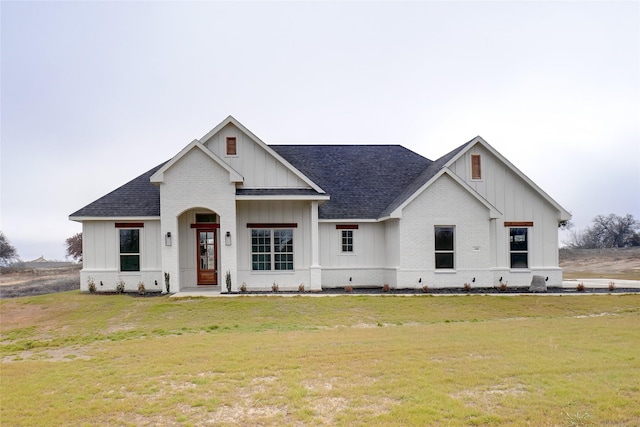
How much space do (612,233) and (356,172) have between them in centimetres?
6209

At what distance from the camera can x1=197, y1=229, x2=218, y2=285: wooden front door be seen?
1994cm

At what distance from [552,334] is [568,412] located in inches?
211

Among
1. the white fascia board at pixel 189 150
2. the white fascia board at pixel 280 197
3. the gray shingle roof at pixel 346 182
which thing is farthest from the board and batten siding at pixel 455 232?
the white fascia board at pixel 189 150

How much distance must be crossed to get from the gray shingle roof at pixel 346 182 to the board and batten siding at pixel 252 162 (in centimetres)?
48

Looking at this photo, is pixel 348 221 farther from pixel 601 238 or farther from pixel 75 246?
pixel 601 238

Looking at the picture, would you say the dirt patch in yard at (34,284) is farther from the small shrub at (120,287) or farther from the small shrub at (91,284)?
the small shrub at (120,287)

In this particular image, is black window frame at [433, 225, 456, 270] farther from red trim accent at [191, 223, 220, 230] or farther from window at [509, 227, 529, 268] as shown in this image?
red trim accent at [191, 223, 220, 230]

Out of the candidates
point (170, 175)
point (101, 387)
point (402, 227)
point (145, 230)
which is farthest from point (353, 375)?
point (145, 230)

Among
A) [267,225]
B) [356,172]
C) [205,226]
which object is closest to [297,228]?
[267,225]

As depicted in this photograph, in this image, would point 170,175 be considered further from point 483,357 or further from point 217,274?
point 483,357

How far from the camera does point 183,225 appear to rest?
1981cm

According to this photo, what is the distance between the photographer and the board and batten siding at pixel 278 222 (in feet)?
64.9

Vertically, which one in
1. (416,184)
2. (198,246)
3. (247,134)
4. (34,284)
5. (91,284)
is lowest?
(34,284)

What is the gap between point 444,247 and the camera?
773 inches
